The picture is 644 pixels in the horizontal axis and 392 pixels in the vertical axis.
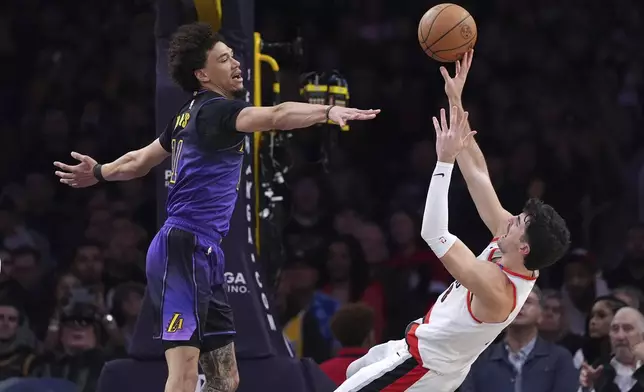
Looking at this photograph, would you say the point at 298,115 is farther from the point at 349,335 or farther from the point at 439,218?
the point at 349,335

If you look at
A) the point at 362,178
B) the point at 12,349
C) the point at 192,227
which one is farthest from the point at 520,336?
the point at 362,178

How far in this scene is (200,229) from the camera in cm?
688

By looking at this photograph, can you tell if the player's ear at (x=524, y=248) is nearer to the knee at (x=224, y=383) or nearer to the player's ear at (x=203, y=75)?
the knee at (x=224, y=383)

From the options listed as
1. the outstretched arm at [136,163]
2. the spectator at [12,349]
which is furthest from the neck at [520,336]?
the spectator at [12,349]

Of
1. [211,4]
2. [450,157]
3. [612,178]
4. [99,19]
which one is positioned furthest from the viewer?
[99,19]

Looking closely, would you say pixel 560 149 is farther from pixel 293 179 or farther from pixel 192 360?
pixel 192 360

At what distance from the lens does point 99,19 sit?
44.1 ft

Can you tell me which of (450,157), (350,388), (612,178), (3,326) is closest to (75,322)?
→ (3,326)

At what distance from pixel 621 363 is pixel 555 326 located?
54.9 inches

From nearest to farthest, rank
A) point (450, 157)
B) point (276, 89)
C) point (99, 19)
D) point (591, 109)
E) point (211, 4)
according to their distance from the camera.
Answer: point (450, 157)
point (211, 4)
point (276, 89)
point (591, 109)
point (99, 19)

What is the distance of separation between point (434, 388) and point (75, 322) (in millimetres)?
3490

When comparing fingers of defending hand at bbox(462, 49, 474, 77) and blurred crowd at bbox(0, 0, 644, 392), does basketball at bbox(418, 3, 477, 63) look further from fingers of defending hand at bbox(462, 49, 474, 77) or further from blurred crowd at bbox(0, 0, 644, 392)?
blurred crowd at bbox(0, 0, 644, 392)

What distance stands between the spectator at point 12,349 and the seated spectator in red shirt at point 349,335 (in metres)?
2.07

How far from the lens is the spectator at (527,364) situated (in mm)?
8672
